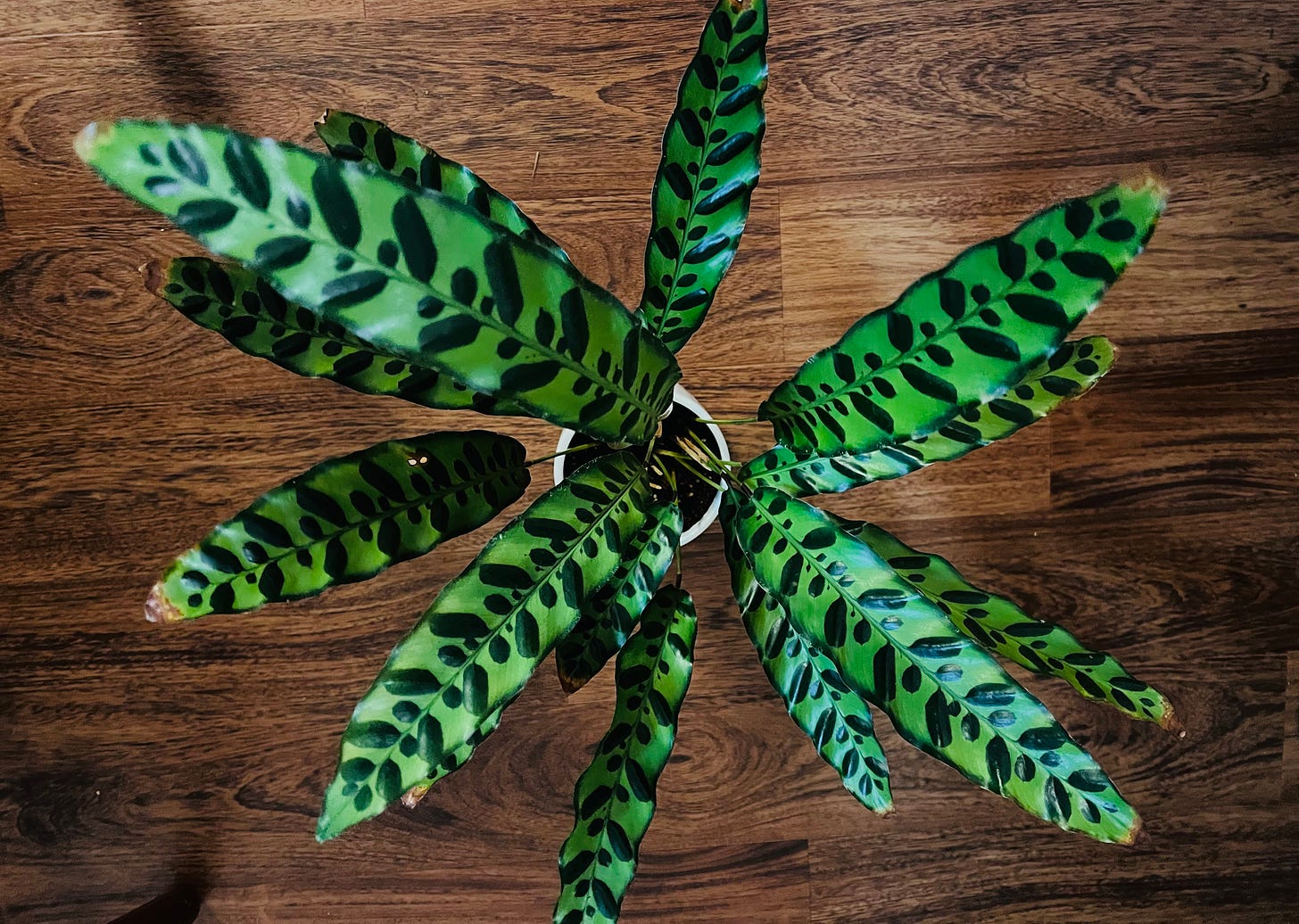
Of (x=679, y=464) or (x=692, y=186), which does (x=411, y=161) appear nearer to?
(x=692, y=186)

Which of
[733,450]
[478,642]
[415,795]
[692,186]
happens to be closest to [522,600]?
[478,642]

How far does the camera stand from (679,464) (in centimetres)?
70

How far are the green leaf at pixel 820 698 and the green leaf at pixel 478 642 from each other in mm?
141

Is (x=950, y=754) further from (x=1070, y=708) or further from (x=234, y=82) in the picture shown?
(x=234, y=82)

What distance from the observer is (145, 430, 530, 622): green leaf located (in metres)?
0.45

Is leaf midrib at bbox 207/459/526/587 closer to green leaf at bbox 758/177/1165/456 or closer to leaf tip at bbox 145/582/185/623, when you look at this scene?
leaf tip at bbox 145/582/185/623

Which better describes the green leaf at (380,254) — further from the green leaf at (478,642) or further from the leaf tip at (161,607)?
the leaf tip at (161,607)

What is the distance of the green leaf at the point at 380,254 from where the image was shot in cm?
30

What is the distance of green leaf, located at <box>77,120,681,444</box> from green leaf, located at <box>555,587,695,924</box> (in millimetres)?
245

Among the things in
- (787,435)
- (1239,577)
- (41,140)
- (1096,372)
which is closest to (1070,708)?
(1239,577)

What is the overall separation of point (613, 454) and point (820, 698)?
8.7 inches

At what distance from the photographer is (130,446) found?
3.00 ft

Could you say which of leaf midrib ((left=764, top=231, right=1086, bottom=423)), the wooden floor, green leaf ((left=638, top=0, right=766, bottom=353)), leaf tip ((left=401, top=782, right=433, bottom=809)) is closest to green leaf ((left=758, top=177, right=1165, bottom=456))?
leaf midrib ((left=764, top=231, right=1086, bottom=423))

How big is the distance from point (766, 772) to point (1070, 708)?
0.31 m
